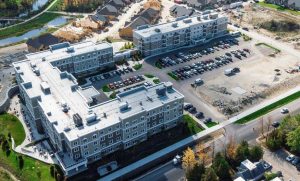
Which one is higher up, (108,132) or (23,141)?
(108,132)

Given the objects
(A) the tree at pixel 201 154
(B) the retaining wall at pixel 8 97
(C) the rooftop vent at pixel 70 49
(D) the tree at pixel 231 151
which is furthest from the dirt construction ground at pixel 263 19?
(B) the retaining wall at pixel 8 97

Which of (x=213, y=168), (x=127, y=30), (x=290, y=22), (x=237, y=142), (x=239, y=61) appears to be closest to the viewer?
(x=213, y=168)

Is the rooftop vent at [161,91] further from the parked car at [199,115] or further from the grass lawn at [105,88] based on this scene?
the grass lawn at [105,88]

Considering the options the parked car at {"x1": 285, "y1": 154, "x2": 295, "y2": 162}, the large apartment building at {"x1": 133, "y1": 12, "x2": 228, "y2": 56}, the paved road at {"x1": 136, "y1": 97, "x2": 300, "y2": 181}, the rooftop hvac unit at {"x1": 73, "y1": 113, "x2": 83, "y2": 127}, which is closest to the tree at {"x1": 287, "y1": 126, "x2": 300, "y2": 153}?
the parked car at {"x1": 285, "y1": 154, "x2": 295, "y2": 162}

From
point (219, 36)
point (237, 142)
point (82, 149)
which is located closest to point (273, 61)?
point (219, 36)

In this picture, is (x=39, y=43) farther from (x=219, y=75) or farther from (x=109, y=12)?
(x=219, y=75)

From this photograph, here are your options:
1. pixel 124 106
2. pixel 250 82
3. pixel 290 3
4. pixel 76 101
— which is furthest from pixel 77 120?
pixel 290 3

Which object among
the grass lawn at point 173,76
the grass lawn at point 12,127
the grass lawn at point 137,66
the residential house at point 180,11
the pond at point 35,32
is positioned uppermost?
the residential house at point 180,11

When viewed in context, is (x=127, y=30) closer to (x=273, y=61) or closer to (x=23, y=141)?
(x=273, y=61)
